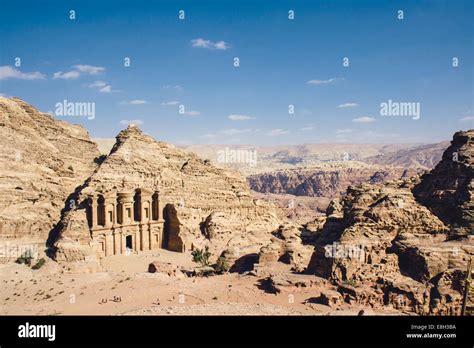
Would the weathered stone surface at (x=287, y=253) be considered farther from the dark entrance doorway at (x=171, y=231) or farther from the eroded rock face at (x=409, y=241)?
the dark entrance doorway at (x=171, y=231)

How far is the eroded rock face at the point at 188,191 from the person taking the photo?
1766 inches

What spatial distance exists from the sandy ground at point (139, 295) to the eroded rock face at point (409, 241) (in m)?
2.44

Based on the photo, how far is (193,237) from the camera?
4628cm

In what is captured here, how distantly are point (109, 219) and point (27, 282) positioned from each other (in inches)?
457

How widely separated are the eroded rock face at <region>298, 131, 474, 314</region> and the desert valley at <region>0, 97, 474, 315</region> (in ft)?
0.35

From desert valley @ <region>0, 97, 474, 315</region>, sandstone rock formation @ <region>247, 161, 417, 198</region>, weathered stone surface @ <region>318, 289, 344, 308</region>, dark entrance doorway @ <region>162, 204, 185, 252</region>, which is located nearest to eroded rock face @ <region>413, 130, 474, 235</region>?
desert valley @ <region>0, 97, 474, 315</region>

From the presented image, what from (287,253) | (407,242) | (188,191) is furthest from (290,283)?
(188,191)

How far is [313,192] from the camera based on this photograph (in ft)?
474

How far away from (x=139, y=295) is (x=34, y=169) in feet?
69.0

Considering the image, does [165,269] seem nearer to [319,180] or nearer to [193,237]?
[193,237]

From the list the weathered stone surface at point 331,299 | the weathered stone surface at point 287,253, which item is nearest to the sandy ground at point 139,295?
the weathered stone surface at point 331,299

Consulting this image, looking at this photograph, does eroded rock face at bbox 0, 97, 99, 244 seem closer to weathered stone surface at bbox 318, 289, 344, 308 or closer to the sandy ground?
the sandy ground
